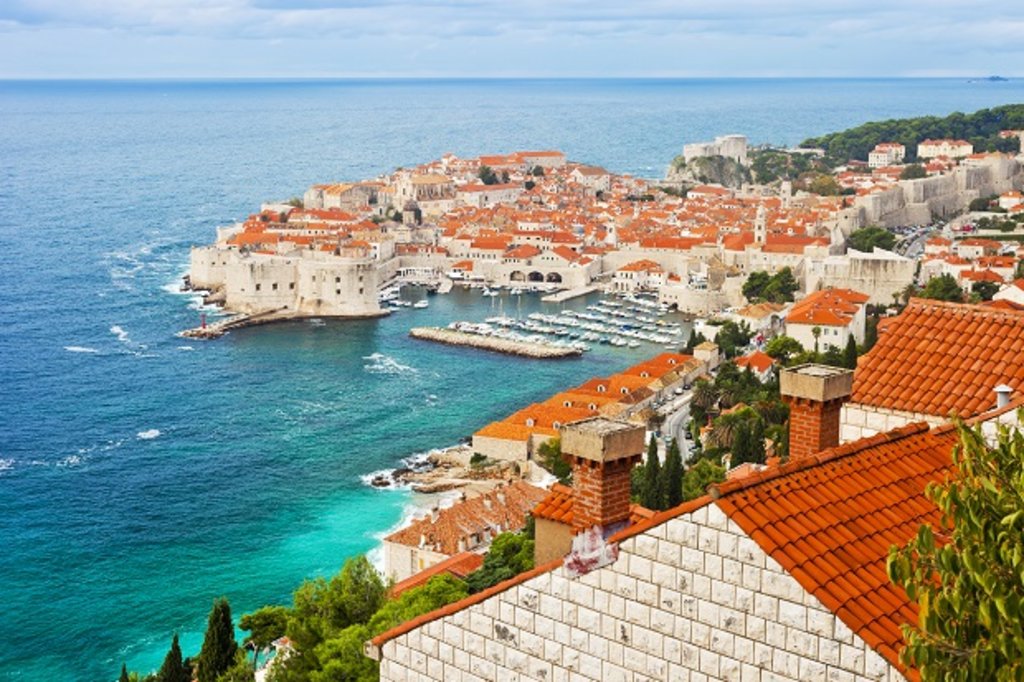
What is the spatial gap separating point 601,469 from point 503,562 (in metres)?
11.2

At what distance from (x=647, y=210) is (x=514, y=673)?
58661 mm

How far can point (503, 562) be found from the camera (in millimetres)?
15766

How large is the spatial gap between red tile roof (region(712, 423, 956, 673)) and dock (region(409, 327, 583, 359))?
31876 mm

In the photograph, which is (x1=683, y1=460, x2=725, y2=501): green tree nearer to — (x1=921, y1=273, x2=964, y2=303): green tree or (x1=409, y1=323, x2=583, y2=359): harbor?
(x1=409, y1=323, x2=583, y2=359): harbor

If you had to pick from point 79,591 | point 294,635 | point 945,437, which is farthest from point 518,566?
point 945,437

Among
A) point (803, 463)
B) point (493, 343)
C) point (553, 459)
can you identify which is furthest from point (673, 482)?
point (493, 343)

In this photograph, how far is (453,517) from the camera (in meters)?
20.1

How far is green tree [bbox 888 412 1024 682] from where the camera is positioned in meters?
3.16

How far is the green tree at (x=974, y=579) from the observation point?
3.16m

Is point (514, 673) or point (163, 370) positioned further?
point (163, 370)

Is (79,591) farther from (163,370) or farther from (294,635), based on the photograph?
(163,370)

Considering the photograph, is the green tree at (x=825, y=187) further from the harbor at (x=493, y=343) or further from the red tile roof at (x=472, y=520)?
the red tile roof at (x=472, y=520)

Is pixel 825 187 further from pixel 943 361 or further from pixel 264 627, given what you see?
pixel 943 361

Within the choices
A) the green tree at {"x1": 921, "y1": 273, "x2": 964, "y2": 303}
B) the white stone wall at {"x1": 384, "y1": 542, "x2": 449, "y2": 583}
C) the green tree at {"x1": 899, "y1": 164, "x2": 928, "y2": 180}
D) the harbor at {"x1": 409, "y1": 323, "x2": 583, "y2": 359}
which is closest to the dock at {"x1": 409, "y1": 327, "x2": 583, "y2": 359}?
the harbor at {"x1": 409, "y1": 323, "x2": 583, "y2": 359}
